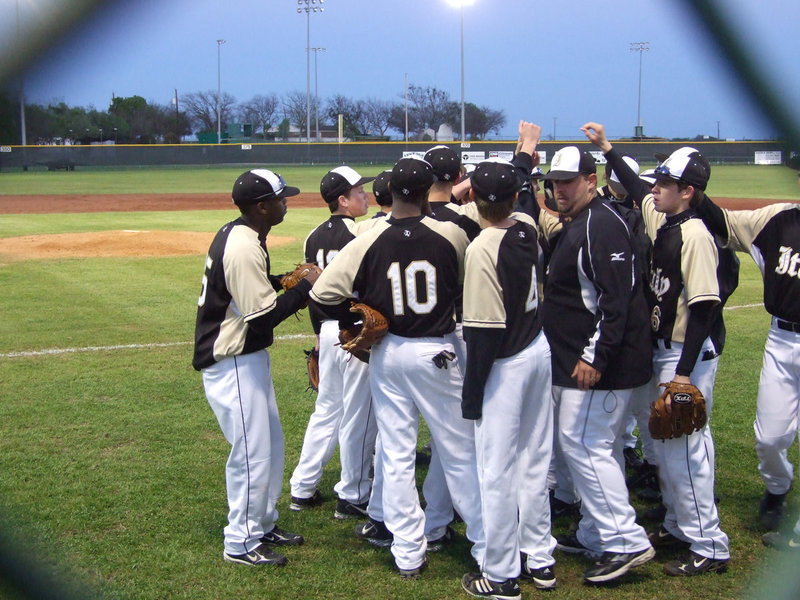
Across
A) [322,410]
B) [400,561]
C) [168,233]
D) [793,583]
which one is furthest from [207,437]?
[168,233]

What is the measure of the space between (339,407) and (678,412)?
180 centimetres

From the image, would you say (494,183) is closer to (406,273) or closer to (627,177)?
(406,273)

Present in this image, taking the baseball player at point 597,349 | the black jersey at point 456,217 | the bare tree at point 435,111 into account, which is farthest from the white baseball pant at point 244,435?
the bare tree at point 435,111

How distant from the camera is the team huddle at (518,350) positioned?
3.18 m

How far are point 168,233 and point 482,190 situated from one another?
13.6 meters

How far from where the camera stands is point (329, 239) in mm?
4301

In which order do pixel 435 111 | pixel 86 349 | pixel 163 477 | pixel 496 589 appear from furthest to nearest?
pixel 435 111
pixel 86 349
pixel 163 477
pixel 496 589

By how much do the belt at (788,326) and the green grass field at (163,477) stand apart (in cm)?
98

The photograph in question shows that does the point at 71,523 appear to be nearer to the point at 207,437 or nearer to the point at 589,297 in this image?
the point at 207,437

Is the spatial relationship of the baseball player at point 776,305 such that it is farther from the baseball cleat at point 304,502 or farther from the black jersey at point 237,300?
the baseball cleat at point 304,502

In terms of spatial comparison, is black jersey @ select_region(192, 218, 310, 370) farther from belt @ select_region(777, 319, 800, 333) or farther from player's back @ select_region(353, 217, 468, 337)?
belt @ select_region(777, 319, 800, 333)

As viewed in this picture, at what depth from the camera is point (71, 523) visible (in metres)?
3.82

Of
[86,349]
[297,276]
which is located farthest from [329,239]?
[86,349]

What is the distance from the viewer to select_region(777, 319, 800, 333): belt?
11.6 ft
